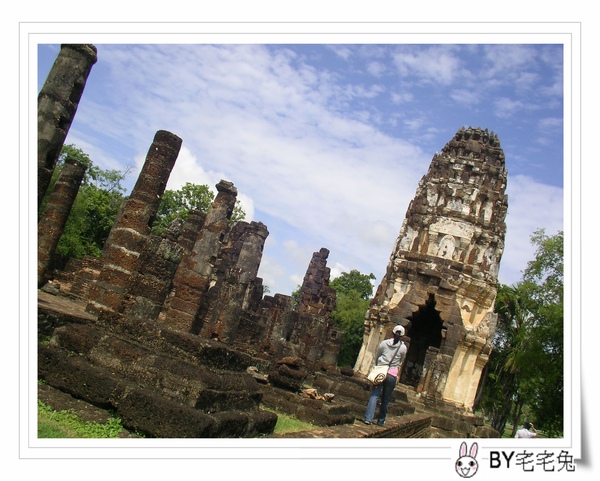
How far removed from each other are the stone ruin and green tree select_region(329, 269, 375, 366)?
1913 cm

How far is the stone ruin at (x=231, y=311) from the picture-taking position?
5980mm

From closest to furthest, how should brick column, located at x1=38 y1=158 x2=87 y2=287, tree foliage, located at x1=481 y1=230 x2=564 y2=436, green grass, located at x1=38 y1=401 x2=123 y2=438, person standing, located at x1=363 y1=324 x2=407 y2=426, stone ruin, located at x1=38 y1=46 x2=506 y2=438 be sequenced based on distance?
green grass, located at x1=38 y1=401 x2=123 y2=438 < stone ruin, located at x1=38 y1=46 x2=506 y2=438 < person standing, located at x1=363 y1=324 x2=407 y2=426 < brick column, located at x1=38 y1=158 x2=87 y2=287 < tree foliage, located at x1=481 y1=230 x2=564 y2=436

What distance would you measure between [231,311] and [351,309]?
32.0 meters

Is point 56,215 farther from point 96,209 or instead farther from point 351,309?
point 351,309

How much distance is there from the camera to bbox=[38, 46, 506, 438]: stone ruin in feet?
19.6

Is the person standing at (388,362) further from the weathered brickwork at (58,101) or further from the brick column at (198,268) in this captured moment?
the weathered brickwork at (58,101)

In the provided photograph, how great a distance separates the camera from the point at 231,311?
54.1 feet

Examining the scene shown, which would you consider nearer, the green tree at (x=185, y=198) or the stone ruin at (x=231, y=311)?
the stone ruin at (x=231, y=311)

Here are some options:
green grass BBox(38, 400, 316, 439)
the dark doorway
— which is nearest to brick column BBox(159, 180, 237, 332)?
green grass BBox(38, 400, 316, 439)

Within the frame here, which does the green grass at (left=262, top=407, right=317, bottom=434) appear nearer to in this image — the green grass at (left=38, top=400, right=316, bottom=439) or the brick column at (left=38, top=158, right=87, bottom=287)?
Answer: the green grass at (left=38, top=400, right=316, bottom=439)
